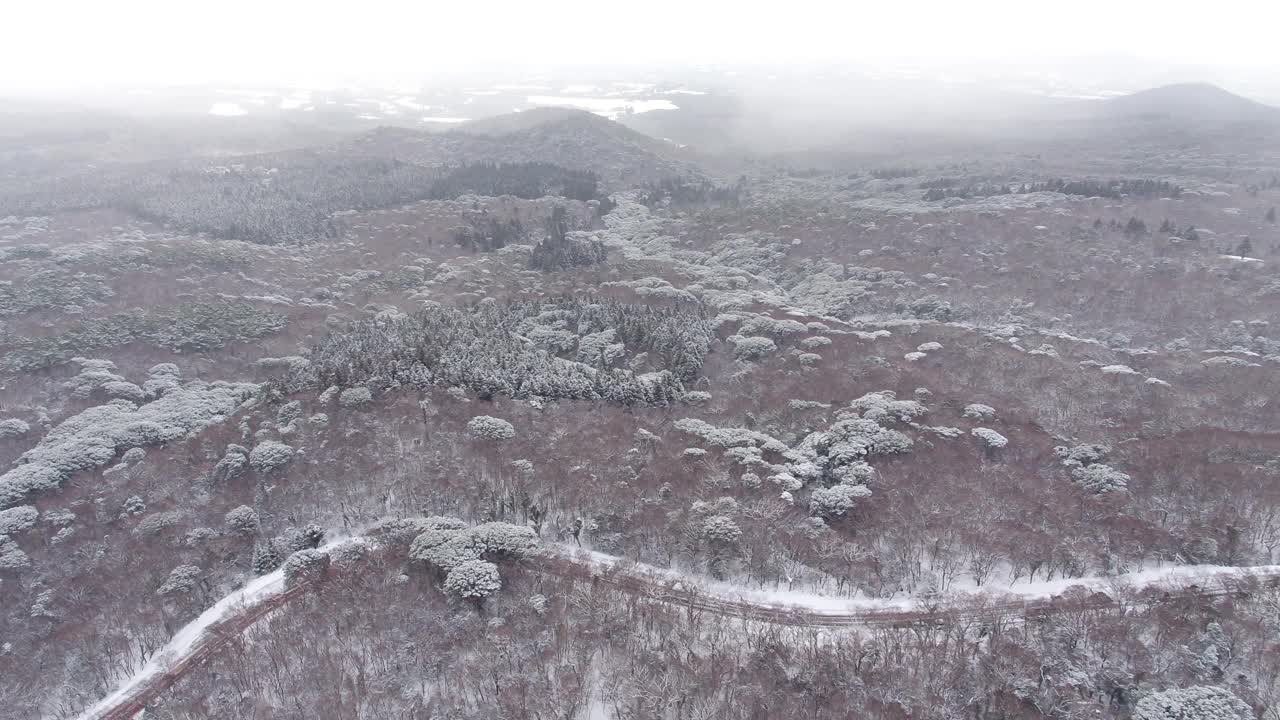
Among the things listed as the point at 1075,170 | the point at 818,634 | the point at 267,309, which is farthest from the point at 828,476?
the point at 1075,170

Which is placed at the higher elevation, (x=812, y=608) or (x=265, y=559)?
(x=812, y=608)

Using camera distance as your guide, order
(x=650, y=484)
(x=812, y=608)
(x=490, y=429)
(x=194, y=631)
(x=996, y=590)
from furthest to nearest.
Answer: (x=490, y=429)
(x=650, y=484)
(x=996, y=590)
(x=812, y=608)
(x=194, y=631)

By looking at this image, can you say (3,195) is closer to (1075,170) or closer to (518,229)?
(518,229)

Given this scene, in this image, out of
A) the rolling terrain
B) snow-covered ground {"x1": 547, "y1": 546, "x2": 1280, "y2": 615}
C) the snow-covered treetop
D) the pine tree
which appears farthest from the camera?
the snow-covered treetop

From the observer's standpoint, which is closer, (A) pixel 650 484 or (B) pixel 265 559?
(B) pixel 265 559

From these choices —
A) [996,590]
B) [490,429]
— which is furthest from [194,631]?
[996,590]

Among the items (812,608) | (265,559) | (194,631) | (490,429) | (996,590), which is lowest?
(194,631)

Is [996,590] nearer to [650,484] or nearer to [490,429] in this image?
[650,484]

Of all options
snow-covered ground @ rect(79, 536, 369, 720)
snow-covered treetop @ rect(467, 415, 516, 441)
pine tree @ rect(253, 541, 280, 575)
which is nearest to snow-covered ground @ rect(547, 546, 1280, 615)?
snow-covered treetop @ rect(467, 415, 516, 441)

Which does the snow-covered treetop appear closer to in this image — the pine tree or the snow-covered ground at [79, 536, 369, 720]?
the snow-covered ground at [79, 536, 369, 720]
